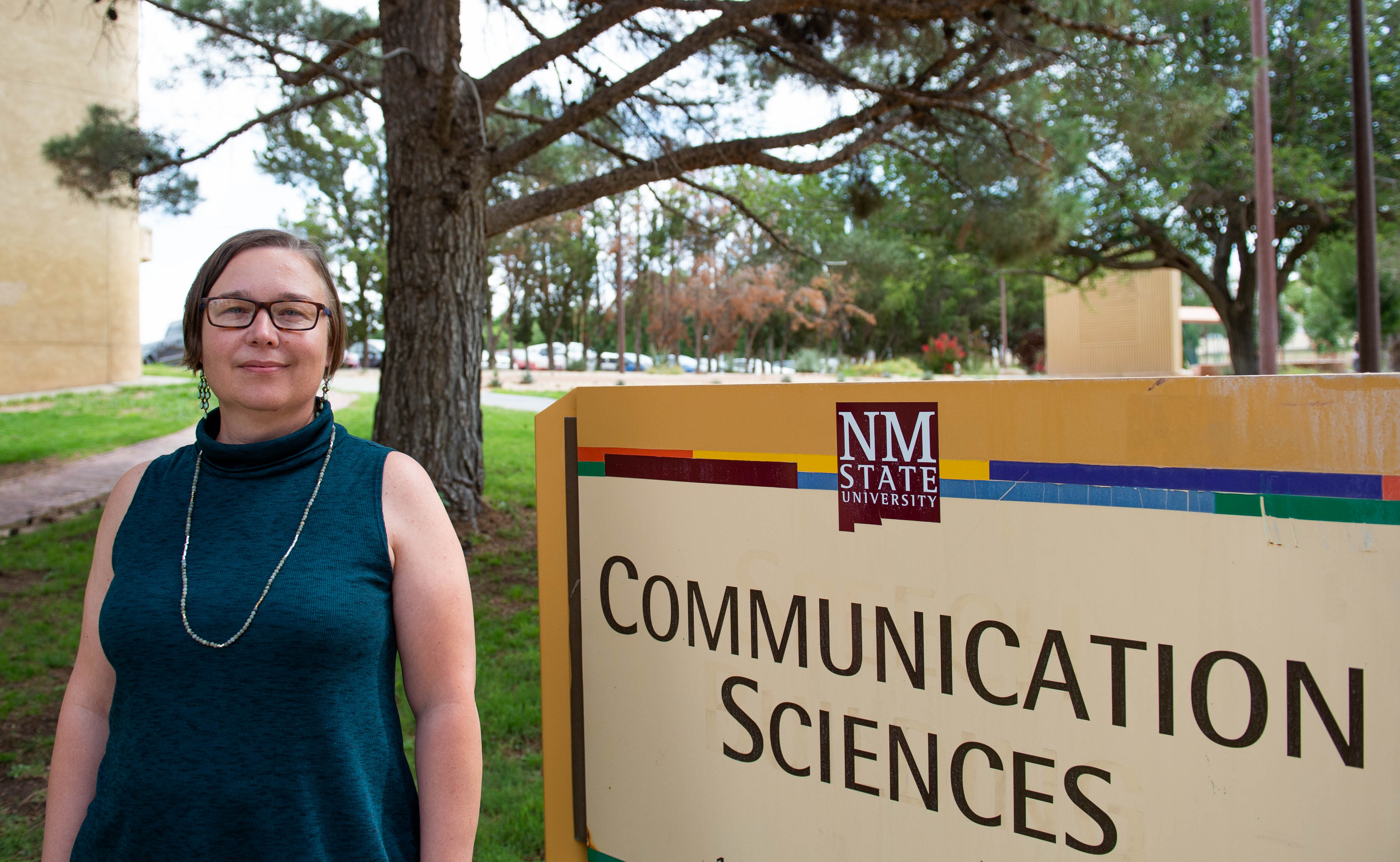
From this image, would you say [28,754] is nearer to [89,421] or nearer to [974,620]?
[974,620]

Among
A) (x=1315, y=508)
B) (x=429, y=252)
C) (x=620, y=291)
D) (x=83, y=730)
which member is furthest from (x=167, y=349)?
(x=1315, y=508)

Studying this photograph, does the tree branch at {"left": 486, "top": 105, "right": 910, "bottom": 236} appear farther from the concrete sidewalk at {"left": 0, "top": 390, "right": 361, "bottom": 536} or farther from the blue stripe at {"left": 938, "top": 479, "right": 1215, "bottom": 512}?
the blue stripe at {"left": 938, "top": 479, "right": 1215, "bottom": 512}

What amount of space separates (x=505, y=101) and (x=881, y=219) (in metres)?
4.10

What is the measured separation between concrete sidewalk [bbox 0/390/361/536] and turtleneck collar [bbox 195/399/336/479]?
5.75 metres

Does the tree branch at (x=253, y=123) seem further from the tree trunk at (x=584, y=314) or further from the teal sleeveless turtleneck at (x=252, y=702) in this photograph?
the tree trunk at (x=584, y=314)

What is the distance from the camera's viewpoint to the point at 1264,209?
12289mm

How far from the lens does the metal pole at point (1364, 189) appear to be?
11.5 m

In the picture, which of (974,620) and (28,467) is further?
(28,467)

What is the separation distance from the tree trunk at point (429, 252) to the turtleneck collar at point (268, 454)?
4.73 metres

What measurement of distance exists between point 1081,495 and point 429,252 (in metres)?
5.58

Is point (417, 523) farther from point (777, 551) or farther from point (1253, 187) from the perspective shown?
point (1253, 187)

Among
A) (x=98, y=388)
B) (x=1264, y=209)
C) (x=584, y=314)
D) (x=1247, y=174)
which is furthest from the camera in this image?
(x=584, y=314)

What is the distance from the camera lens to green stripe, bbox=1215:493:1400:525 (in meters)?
1.07

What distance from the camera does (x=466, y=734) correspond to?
1.50m
